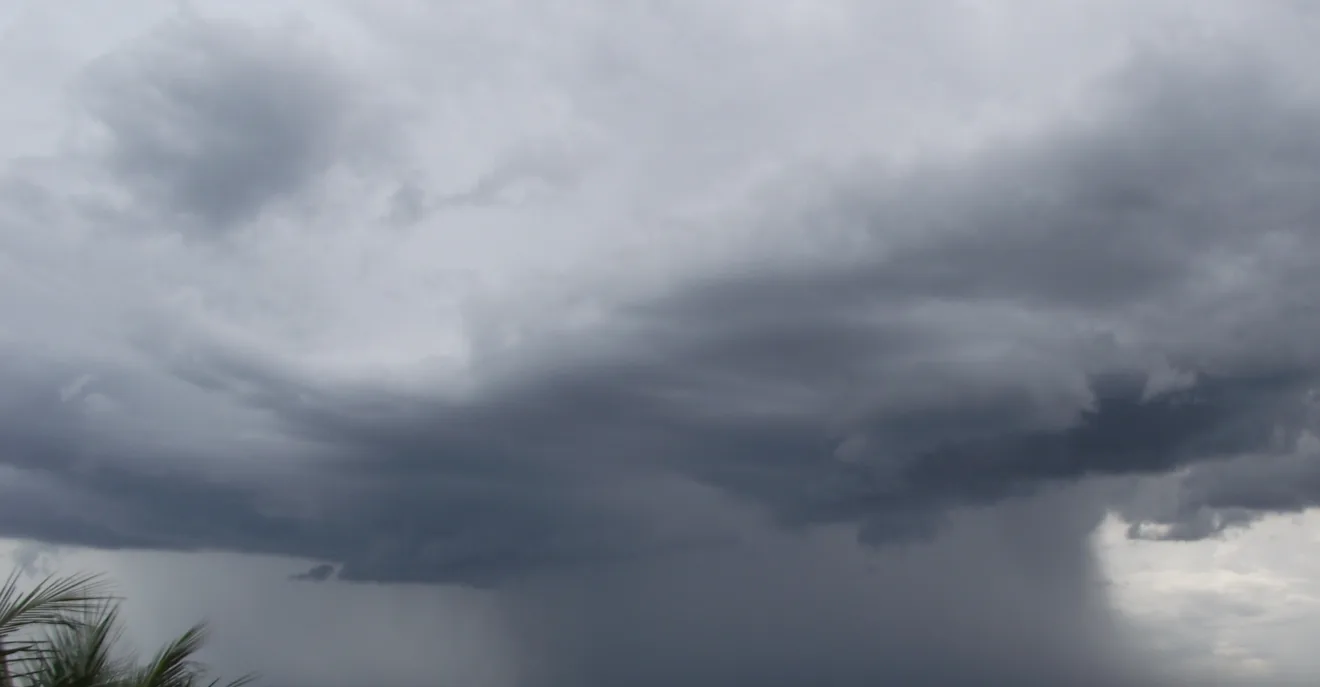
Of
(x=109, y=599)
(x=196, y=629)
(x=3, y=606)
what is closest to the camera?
(x=3, y=606)

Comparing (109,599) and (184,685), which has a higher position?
(109,599)

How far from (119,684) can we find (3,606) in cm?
296

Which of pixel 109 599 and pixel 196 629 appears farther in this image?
pixel 196 629

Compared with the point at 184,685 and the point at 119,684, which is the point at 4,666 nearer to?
the point at 119,684

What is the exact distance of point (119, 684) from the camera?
21766mm

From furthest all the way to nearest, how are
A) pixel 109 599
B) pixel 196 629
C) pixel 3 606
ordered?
pixel 196 629 → pixel 109 599 → pixel 3 606

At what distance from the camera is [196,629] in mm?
22688

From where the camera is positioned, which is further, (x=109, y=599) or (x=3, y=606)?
(x=109, y=599)

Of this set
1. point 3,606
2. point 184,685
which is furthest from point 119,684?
point 3,606

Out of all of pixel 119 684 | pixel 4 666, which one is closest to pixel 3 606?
pixel 4 666

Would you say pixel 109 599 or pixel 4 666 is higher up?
pixel 109 599

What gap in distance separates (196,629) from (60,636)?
2.49m

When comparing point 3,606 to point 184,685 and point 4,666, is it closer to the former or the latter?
point 4,666

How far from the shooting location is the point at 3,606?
65.2 feet
